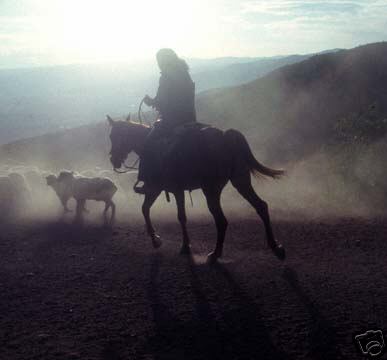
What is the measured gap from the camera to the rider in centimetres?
1032

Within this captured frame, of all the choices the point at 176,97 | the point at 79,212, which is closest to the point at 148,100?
the point at 176,97

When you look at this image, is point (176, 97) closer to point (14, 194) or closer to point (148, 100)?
point (148, 100)

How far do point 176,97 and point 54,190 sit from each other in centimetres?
705

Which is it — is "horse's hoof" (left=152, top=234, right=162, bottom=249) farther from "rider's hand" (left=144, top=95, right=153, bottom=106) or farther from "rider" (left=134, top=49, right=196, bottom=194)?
"rider's hand" (left=144, top=95, right=153, bottom=106)

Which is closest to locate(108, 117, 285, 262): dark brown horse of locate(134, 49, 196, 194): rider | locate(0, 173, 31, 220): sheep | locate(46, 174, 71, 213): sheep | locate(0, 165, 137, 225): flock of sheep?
locate(134, 49, 196, 194): rider

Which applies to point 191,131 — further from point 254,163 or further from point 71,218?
point 71,218

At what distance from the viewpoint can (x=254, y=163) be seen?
962 cm

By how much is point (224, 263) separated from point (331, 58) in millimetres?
39289

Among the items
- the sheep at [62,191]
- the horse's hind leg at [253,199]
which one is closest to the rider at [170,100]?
the horse's hind leg at [253,199]

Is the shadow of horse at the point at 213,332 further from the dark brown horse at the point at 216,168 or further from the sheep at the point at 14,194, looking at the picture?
the sheep at the point at 14,194

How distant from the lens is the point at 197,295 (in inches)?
316

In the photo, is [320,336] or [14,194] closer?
[320,336]

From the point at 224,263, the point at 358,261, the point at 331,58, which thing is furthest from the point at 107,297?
the point at 331,58

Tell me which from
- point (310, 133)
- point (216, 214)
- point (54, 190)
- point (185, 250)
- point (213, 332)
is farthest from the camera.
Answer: point (310, 133)
